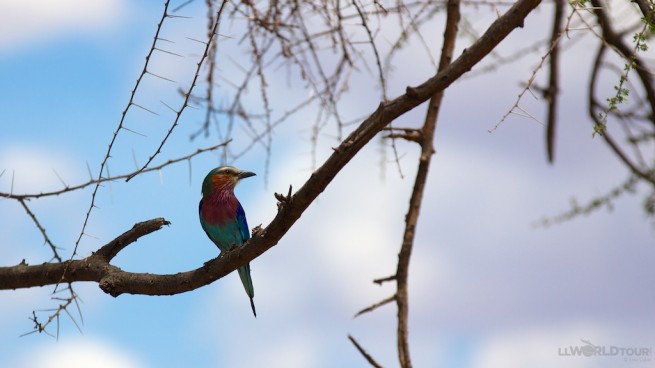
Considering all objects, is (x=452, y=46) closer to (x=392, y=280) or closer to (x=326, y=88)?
(x=326, y=88)

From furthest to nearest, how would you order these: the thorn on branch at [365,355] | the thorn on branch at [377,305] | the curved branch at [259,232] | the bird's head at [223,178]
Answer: the bird's head at [223,178]
the thorn on branch at [377,305]
the thorn on branch at [365,355]
the curved branch at [259,232]

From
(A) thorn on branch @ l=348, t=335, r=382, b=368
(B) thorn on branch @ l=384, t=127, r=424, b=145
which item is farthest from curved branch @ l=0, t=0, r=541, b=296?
(B) thorn on branch @ l=384, t=127, r=424, b=145

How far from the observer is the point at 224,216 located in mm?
4652

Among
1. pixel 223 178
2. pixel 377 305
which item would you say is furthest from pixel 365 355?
pixel 223 178

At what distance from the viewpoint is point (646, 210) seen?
488 cm

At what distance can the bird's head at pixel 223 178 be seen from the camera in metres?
4.79

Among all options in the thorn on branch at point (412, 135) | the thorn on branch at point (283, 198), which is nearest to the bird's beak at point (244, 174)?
the thorn on branch at point (412, 135)

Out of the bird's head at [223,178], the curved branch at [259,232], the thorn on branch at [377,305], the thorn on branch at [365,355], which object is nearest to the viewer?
the curved branch at [259,232]

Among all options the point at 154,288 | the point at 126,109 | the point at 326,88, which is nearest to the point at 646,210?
the point at 326,88

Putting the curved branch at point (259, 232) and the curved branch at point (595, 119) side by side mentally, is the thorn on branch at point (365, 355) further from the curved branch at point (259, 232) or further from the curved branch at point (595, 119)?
the curved branch at point (595, 119)

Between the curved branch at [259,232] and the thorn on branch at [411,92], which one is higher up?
the thorn on branch at [411,92]

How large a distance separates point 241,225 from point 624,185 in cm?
236

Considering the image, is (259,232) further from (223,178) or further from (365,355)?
(223,178)

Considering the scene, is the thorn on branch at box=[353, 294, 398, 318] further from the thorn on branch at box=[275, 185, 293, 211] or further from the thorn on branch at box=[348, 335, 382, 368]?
the thorn on branch at box=[275, 185, 293, 211]
